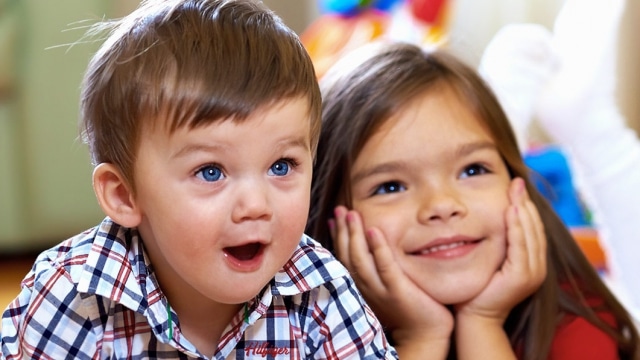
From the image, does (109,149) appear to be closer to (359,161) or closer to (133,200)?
(133,200)

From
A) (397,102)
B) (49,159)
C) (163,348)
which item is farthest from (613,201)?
(49,159)

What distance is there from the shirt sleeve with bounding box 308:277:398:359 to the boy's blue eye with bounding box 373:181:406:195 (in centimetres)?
21

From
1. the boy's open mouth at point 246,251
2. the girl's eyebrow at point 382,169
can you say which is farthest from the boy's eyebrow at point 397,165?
the boy's open mouth at point 246,251

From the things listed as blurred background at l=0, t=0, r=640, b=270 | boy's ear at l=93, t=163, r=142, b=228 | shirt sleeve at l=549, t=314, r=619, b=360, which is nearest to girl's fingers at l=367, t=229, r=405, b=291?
shirt sleeve at l=549, t=314, r=619, b=360

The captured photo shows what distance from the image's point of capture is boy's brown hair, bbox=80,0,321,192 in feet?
2.54

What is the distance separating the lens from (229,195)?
0.79 meters

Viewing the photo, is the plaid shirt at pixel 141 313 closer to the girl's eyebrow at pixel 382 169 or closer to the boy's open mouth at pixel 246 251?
the boy's open mouth at pixel 246 251

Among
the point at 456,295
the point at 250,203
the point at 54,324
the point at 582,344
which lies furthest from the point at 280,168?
the point at 582,344

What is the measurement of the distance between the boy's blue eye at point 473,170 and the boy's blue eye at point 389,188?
8 cm

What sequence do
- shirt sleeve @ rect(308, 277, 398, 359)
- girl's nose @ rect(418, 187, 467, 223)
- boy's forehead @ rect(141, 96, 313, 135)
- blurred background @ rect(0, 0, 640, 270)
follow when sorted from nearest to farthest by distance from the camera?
boy's forehead @ rect(141, 96, 313, 135) < shirt sleeve @ rect(308, 277, 398, 359) < girl's nose @ rect(418, 187, 467, 223) < blurred background @ rect(0, 0, 640, 270)

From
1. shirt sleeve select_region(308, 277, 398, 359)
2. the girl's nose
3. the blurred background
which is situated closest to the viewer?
shirt sleeve select_region(308, 277, 398, 359)

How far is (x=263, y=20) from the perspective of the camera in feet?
2.76

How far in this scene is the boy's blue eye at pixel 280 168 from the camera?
2.68 ft

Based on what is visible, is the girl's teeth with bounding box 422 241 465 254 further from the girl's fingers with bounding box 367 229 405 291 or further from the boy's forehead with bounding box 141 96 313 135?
the boy's forehead with bounding box 141 96 313 135
